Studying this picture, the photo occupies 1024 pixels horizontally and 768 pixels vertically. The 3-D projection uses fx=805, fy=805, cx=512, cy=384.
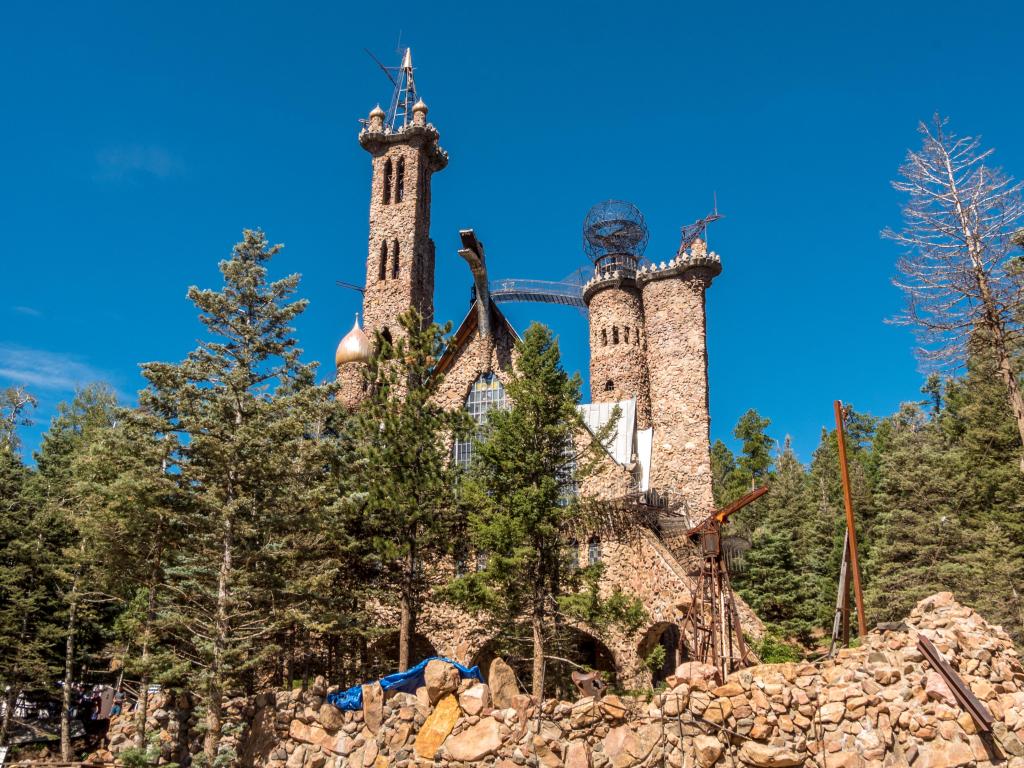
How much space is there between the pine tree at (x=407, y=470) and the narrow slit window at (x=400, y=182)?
19.7 meters

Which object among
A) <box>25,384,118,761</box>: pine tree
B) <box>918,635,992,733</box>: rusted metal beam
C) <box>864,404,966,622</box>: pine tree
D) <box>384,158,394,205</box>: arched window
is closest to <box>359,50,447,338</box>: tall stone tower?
<box>384,158,394,205</box>: arched window

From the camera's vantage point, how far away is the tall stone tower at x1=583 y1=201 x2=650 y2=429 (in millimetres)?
36781

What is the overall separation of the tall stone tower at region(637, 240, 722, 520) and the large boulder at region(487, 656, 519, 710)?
1969 centimetres

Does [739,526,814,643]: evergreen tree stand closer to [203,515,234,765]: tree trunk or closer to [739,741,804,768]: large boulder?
[739,741,804,768]: large boulder

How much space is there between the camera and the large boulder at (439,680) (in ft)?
48.8

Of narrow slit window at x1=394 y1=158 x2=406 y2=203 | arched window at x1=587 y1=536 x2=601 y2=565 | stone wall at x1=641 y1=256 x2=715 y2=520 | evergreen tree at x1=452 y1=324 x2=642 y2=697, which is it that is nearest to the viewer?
evergreen tree at x1=452 y1=324 x2=642 y2=697

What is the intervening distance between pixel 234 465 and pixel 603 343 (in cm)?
2411

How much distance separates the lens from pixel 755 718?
529 inches

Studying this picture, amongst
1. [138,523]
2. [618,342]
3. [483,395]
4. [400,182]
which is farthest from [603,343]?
[138,523]

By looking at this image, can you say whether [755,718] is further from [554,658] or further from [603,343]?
[603,343]

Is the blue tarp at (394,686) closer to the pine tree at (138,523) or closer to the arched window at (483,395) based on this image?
the pine tree at (138,523)

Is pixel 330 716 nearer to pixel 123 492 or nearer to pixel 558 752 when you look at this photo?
pixel 558 752

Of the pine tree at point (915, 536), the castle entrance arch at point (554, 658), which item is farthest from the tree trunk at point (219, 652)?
the pine tree at point (915, 536)

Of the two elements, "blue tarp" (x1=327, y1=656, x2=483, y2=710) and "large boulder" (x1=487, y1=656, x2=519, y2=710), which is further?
"blue tarp" (x1=327, y1=656, x2=483, y2=710)
